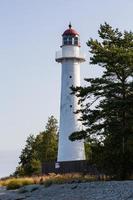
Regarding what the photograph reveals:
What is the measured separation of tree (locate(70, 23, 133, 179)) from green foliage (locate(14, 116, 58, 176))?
28450 millimetres

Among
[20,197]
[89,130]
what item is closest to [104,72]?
[89,130]

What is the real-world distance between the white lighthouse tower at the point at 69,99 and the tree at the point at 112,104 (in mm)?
15463

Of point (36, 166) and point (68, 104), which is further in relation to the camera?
point (36, 166)

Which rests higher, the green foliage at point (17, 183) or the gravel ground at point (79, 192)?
the green foliage at point (17, 183)

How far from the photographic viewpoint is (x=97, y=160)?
36.3m

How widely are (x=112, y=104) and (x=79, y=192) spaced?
8.14m

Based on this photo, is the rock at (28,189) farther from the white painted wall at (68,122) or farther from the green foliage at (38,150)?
the green foliage at (38,150)

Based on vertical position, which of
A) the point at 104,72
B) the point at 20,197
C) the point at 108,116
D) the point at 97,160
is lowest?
the point at 20,197

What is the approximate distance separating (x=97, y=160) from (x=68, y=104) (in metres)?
18.4

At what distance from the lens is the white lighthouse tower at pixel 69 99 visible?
5384 cm

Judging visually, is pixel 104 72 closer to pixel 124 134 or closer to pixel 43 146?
pixel 124 134

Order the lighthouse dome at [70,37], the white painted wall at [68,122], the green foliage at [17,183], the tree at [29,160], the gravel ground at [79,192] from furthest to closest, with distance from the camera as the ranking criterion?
the tree at [29,160] < the lighthouse dome at [70,37] < the white painted wall at [68,122] < the green foliage at [17,183] < the gravel ground at [79,192]

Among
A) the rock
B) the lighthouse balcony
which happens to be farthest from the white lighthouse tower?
the rock

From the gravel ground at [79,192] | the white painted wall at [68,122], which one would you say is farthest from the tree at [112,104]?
the white painted wall at [68,122]
